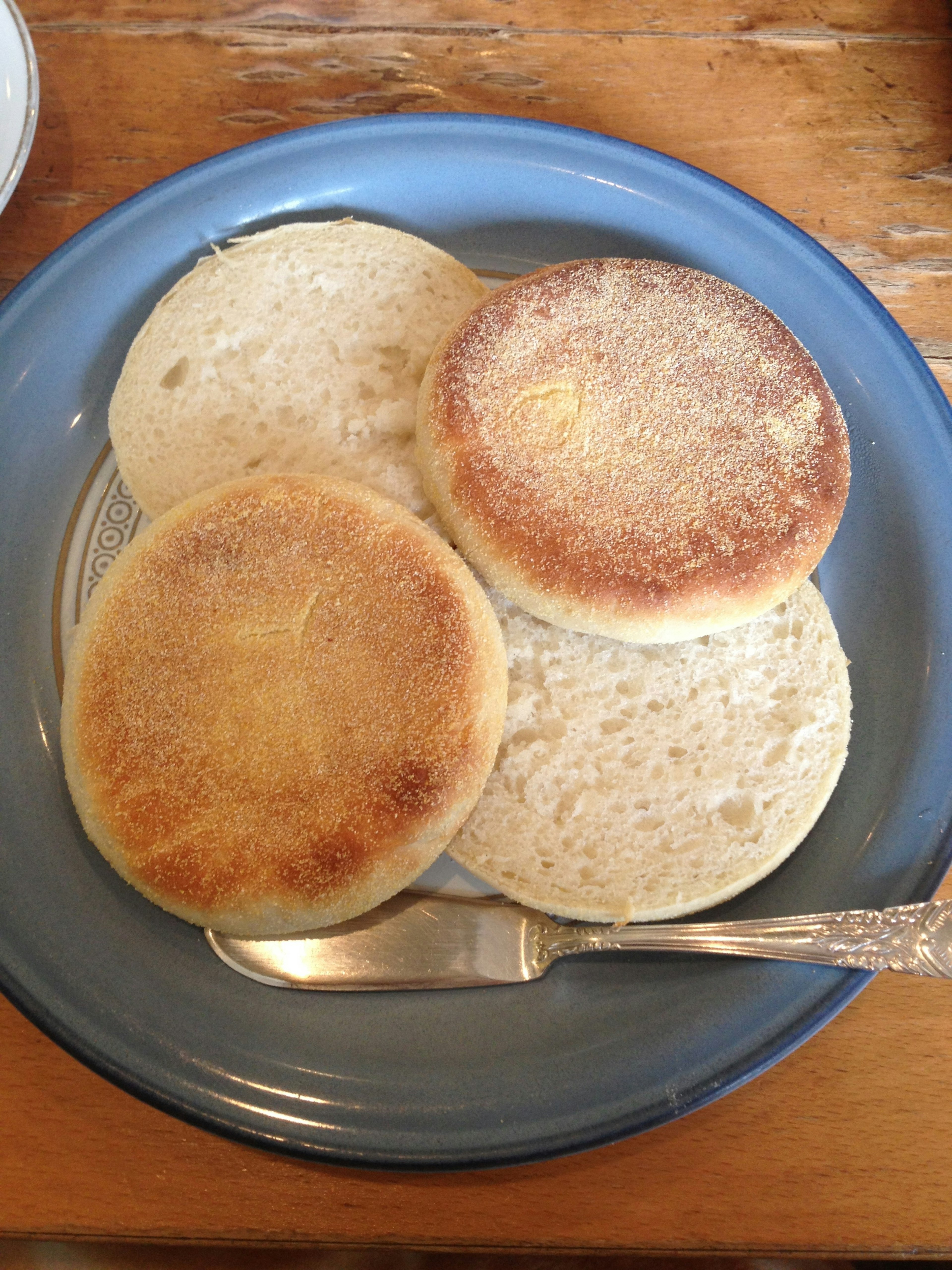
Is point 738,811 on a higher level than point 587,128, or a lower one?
lower

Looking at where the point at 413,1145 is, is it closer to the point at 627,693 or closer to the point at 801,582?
the point at 627,693

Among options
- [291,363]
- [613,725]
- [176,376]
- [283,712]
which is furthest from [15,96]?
[613,725]

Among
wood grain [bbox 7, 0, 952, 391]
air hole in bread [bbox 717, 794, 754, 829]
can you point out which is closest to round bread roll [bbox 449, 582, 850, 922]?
air hole in bread [bbox 717, 794, 754, 829]

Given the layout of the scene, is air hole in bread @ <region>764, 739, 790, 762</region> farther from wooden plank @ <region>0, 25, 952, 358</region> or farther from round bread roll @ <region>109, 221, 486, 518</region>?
wooden plank @ <region>0, 25, 952, 358</region>

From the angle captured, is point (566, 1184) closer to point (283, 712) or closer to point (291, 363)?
point (283, 712)

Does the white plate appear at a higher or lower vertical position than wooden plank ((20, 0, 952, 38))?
lower

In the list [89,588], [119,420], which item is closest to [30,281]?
[119,420]
